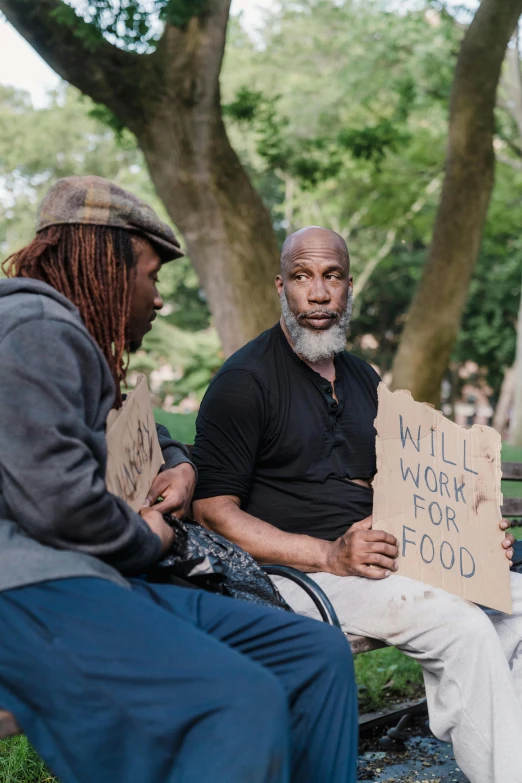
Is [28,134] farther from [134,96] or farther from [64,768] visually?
[64,768]

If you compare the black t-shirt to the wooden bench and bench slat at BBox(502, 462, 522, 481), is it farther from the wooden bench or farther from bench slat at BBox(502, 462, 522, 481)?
bench slat at BBox(502, 462, 522, 481)

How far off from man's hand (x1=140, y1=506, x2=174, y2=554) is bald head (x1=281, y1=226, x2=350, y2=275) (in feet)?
5.04

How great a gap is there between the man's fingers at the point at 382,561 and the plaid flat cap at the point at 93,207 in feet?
4.03

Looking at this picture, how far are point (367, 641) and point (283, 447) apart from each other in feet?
2.37

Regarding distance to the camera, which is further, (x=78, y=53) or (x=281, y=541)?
(x=78, y=53)

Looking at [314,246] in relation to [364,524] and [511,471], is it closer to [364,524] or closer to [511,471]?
[364,524]

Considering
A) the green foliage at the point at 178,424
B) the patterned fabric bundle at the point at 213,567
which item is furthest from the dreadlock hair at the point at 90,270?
the green foliage at the point at 178,424

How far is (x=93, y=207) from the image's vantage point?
253cm

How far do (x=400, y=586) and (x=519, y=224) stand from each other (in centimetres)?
1884

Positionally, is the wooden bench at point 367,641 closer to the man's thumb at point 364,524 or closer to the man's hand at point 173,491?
the man's thumb at point 364,524

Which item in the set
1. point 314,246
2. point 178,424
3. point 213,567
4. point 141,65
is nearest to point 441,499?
point 213,567

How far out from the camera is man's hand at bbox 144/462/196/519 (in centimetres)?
279

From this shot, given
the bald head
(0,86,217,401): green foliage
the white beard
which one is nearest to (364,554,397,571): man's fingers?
the white beard

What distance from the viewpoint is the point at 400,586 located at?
120 inches
